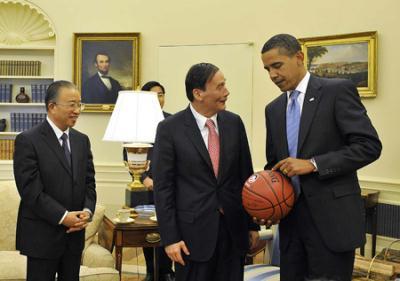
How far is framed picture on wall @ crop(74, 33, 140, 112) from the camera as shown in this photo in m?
6.41

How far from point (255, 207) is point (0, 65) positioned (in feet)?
18.3

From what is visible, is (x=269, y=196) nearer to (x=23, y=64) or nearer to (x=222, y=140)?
(x=222, y=140)

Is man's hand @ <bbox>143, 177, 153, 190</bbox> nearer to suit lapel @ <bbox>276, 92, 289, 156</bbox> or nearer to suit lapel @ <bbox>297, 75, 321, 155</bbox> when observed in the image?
suit lapel @ <bbox>276, 92, 289, 156</bbox>

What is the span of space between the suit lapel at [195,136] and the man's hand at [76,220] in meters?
0.76

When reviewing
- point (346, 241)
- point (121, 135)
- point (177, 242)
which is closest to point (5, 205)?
point (121, 135)

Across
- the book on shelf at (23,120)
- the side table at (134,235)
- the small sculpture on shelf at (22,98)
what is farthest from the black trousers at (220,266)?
the small sculpture on shelf at (22,98)

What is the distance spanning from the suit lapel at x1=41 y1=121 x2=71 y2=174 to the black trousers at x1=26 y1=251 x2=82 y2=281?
0.48 m

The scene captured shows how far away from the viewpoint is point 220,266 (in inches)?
88.4

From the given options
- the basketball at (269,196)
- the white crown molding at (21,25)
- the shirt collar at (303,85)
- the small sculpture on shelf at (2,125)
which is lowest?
the basketball at (269,196)

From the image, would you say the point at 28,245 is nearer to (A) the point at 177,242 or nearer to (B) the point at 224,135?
(A) the point at 177,242

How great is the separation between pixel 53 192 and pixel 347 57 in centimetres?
413

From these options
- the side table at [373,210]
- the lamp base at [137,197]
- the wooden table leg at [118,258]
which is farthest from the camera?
the side table at [373,210]

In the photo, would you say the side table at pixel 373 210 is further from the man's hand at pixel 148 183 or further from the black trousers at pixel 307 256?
the black trousers at pixel 307 256

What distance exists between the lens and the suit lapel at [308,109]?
2068 millimetres
